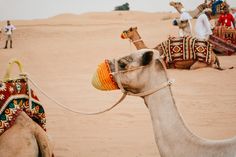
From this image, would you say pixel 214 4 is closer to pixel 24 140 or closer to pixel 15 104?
pixel 15 104

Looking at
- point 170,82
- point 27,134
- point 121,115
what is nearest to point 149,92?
point 170,82

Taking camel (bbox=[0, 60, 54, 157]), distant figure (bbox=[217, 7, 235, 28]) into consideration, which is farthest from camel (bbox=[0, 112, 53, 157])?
distant figure (bbox=[217, 7, 235, 28])

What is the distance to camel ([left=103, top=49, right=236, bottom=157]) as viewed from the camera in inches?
110

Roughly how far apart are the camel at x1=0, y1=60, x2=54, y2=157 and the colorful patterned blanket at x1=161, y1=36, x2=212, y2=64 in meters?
7.92

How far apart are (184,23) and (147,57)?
1084cm

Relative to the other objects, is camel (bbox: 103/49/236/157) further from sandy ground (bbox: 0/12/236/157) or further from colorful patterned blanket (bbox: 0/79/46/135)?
sandy ground (bbox: 0/12/236/157)

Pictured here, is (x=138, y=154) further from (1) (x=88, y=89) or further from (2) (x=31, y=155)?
(1) (x=88, y=89)

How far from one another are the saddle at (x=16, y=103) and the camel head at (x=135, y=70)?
1005mm

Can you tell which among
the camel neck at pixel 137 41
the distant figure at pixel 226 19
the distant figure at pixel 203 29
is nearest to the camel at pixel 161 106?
the camel neck at pixel 137 41

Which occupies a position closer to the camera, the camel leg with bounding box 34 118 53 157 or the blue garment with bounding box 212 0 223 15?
the camel leg with bounding box 34 118 53 157

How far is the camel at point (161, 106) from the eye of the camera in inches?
110

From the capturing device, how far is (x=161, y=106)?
2930 mm

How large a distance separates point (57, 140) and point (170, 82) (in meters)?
3.58

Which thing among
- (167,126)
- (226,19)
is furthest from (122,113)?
(226,19)
